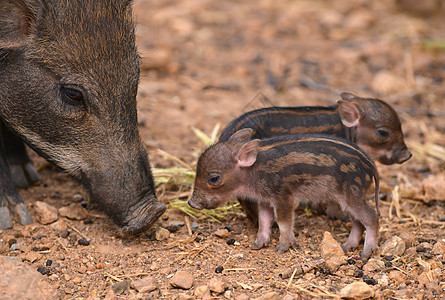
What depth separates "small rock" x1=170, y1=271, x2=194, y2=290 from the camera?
12.4 feet

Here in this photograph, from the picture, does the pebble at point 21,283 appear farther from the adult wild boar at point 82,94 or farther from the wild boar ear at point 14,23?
the wild boar ear at point 14,23

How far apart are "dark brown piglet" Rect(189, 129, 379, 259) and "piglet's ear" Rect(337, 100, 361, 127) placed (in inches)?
26.7

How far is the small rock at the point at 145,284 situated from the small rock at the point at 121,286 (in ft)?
0.13

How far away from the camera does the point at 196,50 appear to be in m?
9.19

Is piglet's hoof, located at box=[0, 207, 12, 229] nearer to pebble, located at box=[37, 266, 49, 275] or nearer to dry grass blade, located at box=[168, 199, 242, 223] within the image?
pebble, located at box=[37, 266, 49, 275]

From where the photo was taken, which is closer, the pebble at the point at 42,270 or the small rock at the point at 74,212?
the pebble at the point at 42,270

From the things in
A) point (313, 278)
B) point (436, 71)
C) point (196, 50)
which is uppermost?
point (313, 278)

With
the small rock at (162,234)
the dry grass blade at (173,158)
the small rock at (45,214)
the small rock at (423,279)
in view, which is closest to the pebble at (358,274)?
the small rock at (423,279)

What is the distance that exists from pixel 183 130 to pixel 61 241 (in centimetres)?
246

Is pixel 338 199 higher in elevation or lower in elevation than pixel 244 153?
lower

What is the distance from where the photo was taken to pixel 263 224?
4.40 m

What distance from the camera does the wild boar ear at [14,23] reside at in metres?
4.23

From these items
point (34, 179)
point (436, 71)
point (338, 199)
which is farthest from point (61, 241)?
point (436, 71)

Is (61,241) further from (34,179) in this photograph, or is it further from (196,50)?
(196,50)
